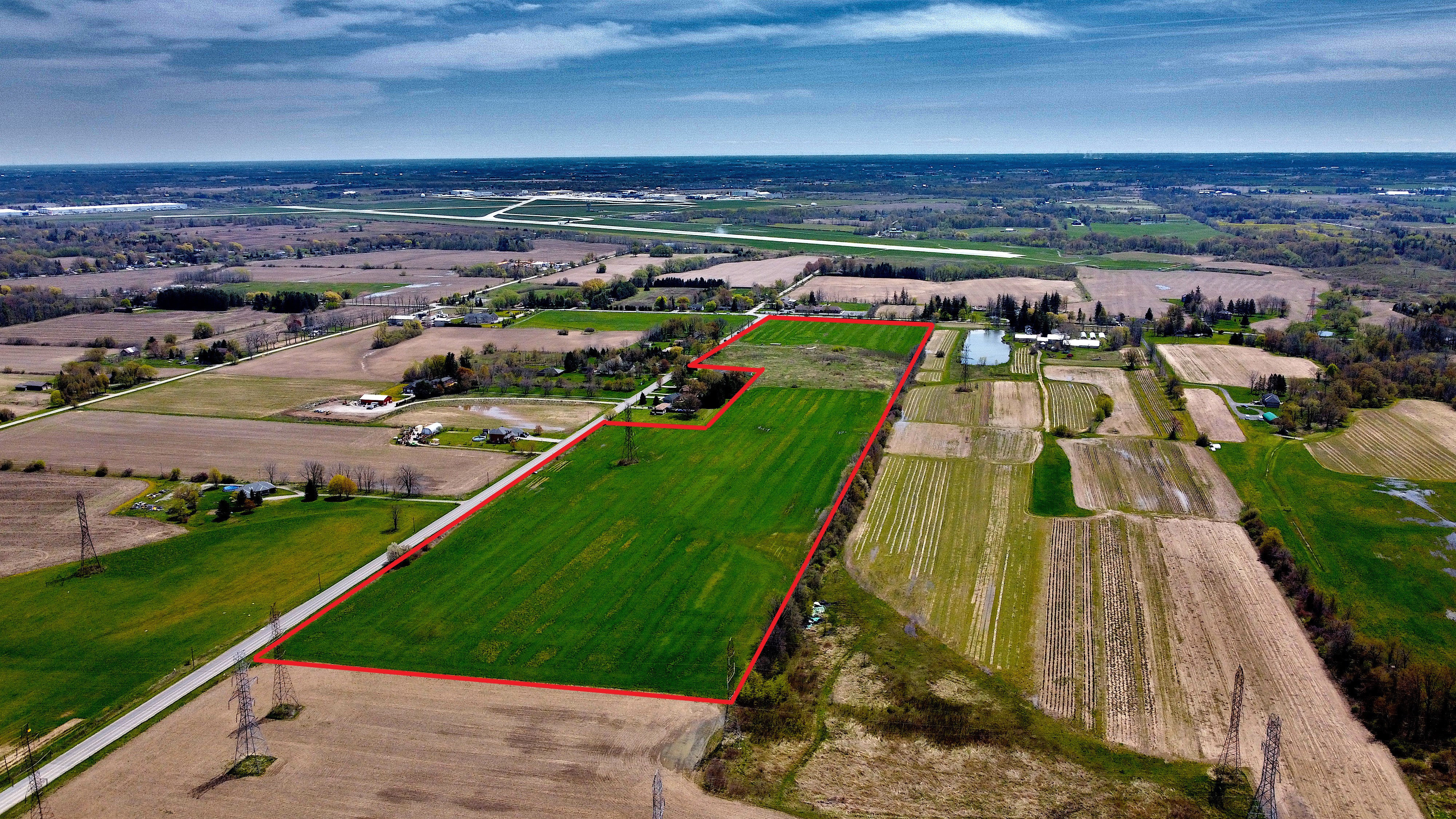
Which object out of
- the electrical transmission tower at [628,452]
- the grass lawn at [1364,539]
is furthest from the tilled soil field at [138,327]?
the grass lawn at [1364,539]

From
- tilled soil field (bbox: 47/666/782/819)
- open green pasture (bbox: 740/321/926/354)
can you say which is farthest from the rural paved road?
open green pasture (bbox: 740/321/926/354)

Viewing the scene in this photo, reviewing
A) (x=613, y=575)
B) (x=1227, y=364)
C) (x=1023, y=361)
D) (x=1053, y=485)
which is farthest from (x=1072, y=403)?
(x=613, y=575)

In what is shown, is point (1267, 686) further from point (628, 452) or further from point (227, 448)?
point (227, 448)

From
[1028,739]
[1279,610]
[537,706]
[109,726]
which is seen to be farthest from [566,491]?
[1279,610]

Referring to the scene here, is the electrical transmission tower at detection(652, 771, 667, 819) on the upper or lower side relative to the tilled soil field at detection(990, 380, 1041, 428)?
lower

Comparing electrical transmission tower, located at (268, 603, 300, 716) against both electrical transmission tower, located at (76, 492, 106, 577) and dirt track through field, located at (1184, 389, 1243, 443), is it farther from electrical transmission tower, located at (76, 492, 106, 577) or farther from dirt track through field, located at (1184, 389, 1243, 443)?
dirt track through field, located at (1184, 389, 1243, 443)

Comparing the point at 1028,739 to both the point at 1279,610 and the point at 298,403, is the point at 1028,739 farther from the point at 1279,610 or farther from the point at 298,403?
the point at 298,403
